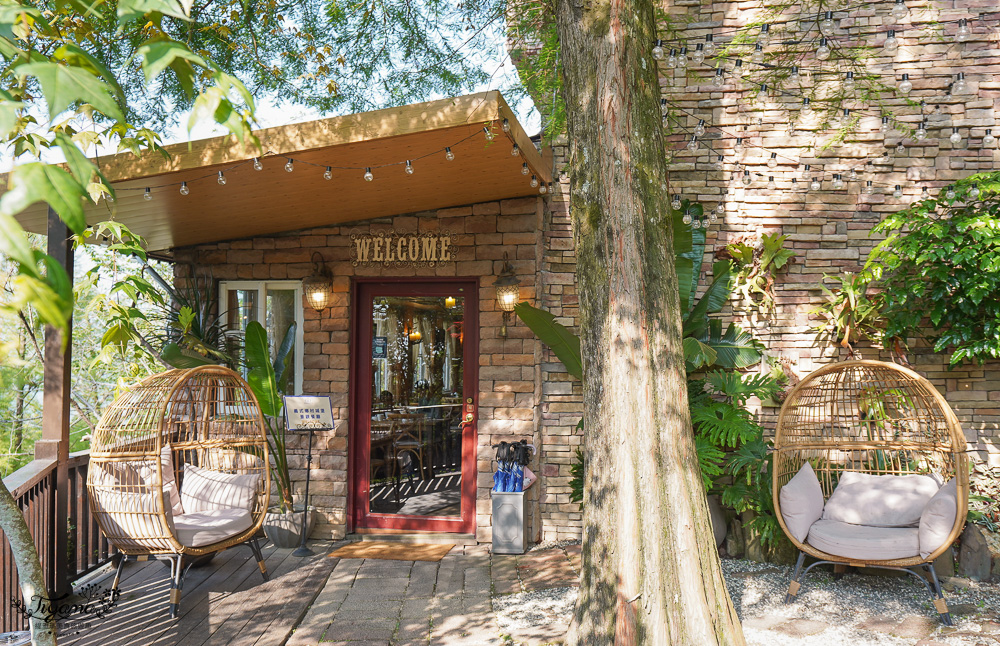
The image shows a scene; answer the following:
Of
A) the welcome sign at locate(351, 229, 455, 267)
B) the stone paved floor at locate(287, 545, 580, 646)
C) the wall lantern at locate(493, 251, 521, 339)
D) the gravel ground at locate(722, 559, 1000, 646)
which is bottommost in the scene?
the gravel ground at locate(722, 559, 1000, 646)

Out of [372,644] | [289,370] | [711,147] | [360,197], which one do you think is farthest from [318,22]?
[372,644]

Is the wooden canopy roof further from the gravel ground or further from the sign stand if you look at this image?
the gravel ground

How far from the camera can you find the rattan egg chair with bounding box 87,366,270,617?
12.0 ft

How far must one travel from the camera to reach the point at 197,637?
10.8 feet

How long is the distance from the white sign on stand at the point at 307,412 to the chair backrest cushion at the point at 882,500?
11.3 ft

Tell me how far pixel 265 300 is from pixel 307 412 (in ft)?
4.30

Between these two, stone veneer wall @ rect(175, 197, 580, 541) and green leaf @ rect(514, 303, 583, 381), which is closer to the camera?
green leaf @ rect(514, 303, 583, 381)

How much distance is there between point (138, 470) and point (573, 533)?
306 cm

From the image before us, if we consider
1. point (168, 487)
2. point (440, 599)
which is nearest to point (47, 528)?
point (168, 487)

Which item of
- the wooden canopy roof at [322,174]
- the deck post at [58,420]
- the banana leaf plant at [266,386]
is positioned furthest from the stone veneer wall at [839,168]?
the deck post at [58,420]

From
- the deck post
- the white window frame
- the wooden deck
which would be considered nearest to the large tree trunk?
the wooden deck

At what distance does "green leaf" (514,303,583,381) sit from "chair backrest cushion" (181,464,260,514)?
2111mm

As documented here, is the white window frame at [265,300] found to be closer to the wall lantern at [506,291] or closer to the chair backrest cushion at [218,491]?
the chair backrest cushion at [218,491]

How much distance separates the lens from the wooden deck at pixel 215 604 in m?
3.30
